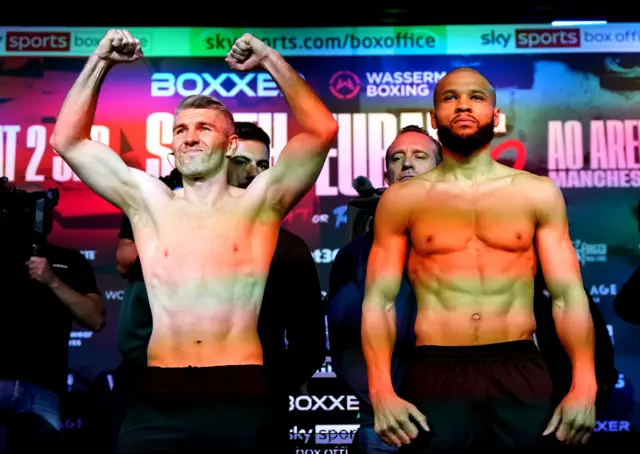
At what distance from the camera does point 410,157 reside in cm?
421

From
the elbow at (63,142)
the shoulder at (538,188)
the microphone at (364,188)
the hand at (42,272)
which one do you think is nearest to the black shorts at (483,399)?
the shoulder at (538,188)

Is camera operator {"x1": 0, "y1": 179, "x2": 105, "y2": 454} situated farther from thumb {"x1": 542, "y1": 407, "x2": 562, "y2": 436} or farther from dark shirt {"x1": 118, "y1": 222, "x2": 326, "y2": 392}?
thumb {"x1": 542, "y1": 407, "x2": 562, "y2": 436}

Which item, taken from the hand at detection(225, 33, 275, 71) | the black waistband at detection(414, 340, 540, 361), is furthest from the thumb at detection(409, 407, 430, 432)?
the hand at detection(225, 33, 275, 71)

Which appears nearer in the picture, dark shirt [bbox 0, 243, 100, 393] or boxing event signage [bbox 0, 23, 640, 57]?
dark shirt [bbox 0, 243, 100, 393]

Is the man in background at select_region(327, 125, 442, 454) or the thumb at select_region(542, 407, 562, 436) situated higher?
the man in background at select_region(327, 125, 442, 454)

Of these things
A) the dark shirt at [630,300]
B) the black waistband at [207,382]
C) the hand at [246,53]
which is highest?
the hand at [246,53]

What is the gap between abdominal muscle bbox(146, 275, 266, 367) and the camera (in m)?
3.22

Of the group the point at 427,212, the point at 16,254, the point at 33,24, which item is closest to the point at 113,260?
the point at 16,254

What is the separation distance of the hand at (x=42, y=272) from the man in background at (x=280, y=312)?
546 mm

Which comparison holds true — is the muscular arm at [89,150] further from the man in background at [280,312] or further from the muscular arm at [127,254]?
the muscular arm at [127,254]

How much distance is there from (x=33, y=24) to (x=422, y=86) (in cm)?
263

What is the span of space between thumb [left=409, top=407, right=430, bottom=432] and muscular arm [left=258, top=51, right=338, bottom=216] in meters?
1.01

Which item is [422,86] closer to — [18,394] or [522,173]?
[522,173]

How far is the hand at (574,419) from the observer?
2.96 meters
